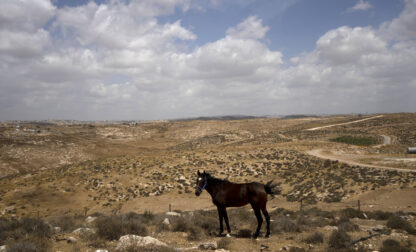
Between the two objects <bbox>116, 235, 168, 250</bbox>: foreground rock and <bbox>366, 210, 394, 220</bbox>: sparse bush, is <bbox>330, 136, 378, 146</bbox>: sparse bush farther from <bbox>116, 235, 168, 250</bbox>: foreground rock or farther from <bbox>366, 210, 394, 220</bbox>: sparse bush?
<bbox>116, 235, 168, 250</bbox>: foreground rock

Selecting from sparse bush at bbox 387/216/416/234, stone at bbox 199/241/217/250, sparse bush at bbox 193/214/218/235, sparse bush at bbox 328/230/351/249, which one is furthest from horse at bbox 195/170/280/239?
sparse bush at bbox 387/216/416/234

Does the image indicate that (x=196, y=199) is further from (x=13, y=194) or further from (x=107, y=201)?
(x=13, y=194)

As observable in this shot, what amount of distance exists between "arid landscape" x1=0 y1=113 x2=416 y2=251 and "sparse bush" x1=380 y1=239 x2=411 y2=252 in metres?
0.03

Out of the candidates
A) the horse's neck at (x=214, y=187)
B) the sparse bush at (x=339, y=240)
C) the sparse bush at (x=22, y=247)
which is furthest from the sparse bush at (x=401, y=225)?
the sparse bush at (x=22, y=247)

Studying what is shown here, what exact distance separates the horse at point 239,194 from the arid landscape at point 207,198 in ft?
3.31

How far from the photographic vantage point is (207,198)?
24.6m

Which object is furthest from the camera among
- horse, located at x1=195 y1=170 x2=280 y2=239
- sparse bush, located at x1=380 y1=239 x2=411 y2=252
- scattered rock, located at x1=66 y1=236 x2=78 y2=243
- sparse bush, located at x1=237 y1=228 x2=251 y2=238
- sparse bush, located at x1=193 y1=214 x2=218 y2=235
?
sparse bush, located at x1=193 y1=214 x2=218 y2=235

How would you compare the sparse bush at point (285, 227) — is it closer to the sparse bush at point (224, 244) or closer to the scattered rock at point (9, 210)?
the sparse bush at point (224, 244)

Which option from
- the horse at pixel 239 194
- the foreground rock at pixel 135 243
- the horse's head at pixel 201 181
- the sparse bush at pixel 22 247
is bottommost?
the foreground rock at pixel 135 243

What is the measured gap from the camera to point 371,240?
827 cm

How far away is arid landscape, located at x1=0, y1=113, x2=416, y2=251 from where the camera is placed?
845 cm

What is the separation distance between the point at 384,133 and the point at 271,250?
69636mm

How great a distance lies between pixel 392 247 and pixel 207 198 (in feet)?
Answer: 61.4

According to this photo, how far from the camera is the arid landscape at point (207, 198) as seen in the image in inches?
332
